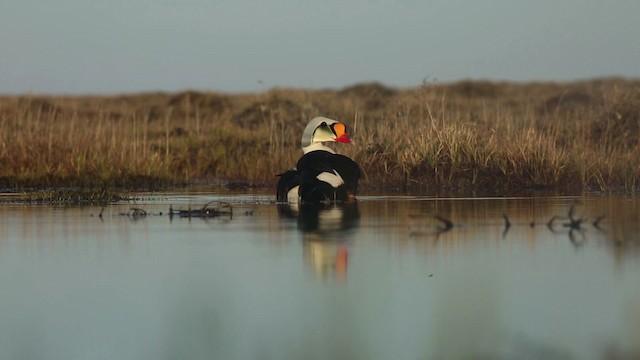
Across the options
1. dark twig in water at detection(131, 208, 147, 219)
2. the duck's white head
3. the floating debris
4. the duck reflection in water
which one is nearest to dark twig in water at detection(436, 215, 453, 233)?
the duck reflection in water

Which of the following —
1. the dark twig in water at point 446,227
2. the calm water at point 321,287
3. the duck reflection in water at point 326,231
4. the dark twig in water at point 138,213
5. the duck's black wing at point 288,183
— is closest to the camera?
the calm water at point 321,287

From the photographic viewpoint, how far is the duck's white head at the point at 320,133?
16.8m

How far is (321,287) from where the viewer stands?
339 inches

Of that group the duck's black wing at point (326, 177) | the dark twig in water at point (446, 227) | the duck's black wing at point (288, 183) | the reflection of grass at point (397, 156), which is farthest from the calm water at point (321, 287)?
the reflection of grass at point (397, 156)

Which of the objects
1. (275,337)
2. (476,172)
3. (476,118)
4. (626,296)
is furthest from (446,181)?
(275,337)

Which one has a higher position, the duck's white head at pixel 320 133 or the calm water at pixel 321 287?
the duck's white head at pixel 320 133

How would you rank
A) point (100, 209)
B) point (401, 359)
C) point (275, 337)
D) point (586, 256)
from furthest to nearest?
1. point (100, 209)
2. point (586, 256)
3. point (275, 337)
4. point (401, 359)

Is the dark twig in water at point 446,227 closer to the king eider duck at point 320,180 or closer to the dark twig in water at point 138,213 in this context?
the king eider duck at point 320,180

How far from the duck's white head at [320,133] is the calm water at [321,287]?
2.92m

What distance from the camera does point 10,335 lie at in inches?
281

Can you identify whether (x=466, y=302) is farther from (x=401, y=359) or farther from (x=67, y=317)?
(x=67, y=317)

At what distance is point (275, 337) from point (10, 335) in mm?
1537

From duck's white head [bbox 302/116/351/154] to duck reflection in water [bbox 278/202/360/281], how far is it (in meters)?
1.20

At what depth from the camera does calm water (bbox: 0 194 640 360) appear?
673cm
